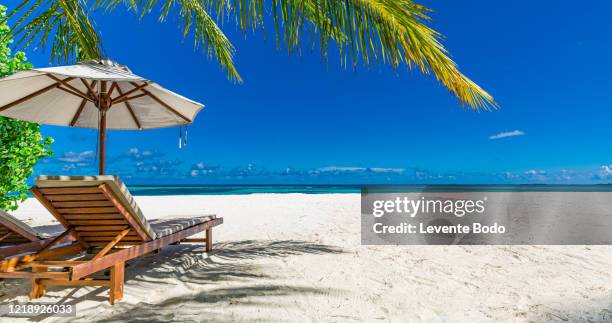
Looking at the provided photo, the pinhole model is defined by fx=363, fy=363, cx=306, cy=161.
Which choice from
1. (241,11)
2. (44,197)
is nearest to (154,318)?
(44,197)

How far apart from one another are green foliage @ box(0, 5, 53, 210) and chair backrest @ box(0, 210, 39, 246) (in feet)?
9.24

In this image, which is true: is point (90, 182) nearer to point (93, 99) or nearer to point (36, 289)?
point (36, 289)

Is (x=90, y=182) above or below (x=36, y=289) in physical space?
above

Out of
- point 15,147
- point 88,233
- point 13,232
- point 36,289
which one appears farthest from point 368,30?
point 15,147

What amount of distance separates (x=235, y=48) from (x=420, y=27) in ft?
12.5

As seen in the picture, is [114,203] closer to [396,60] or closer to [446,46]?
[396,60]

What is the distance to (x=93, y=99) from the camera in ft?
11.5

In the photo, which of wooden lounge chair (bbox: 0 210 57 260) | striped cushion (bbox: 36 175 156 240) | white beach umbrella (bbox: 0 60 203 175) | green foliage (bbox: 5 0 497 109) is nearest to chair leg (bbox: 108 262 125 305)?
striped cushion (bbox: 36 175 156 240)

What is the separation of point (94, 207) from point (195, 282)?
1.03 metres

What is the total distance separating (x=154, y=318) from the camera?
2318mm

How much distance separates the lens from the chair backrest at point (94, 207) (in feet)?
8.32

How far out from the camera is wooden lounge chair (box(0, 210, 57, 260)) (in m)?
2.95

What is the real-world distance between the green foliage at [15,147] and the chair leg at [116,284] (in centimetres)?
397

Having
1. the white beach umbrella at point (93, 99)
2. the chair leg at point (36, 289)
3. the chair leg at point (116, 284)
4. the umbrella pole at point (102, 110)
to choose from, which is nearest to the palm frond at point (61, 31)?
the white beach umbrella at point (93, 99)
